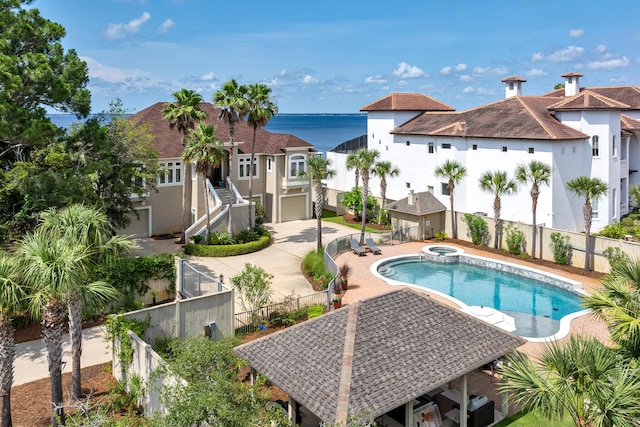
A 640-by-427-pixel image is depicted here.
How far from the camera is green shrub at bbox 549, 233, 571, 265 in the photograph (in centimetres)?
2806

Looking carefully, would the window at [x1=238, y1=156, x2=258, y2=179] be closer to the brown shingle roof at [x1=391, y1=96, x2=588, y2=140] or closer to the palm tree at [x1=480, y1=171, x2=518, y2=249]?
the brown shingle roof at [x1=391, y1=96, x2=588, y2=140]

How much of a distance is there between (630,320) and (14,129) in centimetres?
1910

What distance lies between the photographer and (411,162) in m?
40.8

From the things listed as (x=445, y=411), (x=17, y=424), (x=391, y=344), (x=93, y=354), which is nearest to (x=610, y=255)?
(x=445, y=411)

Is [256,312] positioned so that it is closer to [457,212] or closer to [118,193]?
[118,193]

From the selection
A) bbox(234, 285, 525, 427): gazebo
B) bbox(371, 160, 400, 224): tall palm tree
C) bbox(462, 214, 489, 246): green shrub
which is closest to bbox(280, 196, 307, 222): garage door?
bbox(371, 160, 400, 224): tall palm tree

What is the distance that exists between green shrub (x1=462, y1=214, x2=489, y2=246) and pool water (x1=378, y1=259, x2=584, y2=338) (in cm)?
336

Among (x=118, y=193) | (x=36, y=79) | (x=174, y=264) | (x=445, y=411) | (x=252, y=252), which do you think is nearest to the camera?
(x=445, y=411)

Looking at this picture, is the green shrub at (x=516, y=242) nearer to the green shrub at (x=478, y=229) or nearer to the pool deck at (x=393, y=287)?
the pool deck at (x=393, y=287)

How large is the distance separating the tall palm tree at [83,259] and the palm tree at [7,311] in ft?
3.37

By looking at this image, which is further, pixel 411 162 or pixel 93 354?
pixel 411 162

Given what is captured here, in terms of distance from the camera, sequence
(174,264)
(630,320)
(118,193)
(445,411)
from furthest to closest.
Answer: (118,193) < (174,264) < (445,411) < (630,320)

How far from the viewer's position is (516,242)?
3053 centimetres

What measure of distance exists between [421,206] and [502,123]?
806 centimetres
